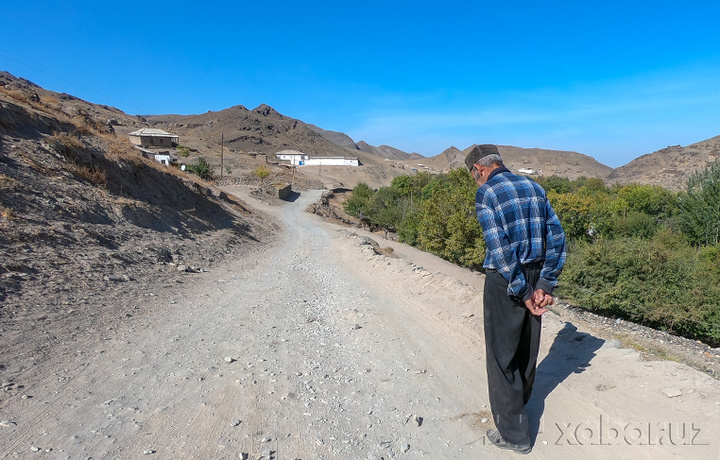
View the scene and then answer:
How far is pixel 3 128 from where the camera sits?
1134 centimetres

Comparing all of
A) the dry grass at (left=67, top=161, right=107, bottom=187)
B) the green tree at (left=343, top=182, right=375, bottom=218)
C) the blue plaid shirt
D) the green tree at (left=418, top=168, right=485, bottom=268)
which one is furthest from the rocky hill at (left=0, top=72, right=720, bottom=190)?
the blue plaid shirt

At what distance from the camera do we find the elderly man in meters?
2.74

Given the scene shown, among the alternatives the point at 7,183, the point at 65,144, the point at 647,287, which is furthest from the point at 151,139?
the point at 647,287

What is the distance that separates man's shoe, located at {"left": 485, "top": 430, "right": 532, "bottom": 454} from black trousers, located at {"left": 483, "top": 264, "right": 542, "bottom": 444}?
2 cm

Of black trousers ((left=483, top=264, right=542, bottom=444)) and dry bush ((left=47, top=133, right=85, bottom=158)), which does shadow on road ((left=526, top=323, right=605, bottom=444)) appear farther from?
dry bush ((left=47, top=133, right=85, bottom=158))

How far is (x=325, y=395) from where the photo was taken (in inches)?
134

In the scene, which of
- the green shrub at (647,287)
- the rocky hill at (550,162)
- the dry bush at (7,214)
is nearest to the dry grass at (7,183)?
the dry bush at (7,214)

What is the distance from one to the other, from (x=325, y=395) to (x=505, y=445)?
4.50 feet

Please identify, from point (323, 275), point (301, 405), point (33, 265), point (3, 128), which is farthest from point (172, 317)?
point (3, 128)

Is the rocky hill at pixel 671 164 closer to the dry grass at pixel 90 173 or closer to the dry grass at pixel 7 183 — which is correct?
the dry grass at pixel 90 173

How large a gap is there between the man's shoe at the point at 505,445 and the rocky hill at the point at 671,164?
65896 mm

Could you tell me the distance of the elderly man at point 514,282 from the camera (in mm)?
2742

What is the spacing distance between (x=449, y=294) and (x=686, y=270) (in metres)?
11.4

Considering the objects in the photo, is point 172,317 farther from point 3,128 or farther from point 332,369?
point 3,128
